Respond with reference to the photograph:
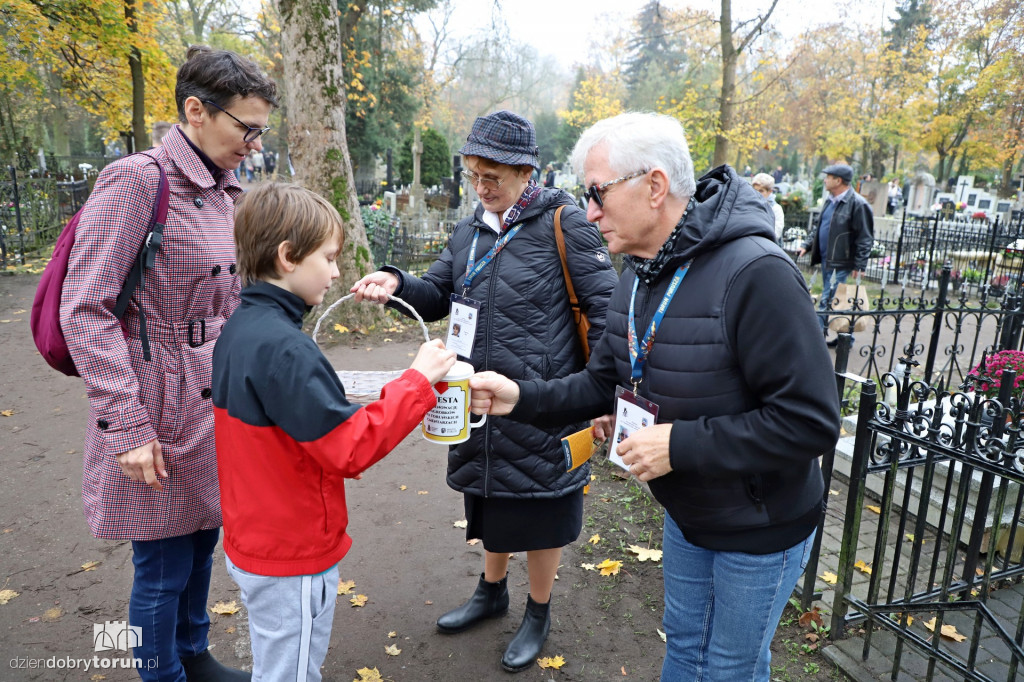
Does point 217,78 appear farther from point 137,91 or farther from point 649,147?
point 137,91

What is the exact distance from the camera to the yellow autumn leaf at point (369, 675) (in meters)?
2.76

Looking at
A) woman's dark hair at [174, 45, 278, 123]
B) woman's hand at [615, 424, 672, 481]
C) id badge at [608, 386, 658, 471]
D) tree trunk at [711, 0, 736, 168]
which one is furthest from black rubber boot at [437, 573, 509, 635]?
tree trunk at [711, 0, 736, 168]

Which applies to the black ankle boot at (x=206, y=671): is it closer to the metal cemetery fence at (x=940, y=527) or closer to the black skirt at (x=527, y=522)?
the black skirt at (x=527, y=522)

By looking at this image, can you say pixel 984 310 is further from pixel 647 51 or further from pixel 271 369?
pixel 647 51

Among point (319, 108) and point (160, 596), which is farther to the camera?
point (319, 108)

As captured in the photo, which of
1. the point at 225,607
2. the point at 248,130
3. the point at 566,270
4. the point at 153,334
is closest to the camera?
the point at 153,334

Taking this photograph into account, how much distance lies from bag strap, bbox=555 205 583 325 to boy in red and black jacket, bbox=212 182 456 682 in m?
0.84

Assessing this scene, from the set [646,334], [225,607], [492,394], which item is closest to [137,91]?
[225,607]

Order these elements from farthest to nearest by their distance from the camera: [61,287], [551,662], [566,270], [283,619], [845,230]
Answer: [845,230] < [551,662] < [566,270] < [61,287] < [283,619]

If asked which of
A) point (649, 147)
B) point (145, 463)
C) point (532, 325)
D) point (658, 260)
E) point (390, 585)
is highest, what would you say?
point (649, 147)

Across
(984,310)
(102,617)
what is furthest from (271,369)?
(984,310)

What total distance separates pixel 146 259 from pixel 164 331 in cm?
24

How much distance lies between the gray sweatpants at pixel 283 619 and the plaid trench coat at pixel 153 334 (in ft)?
1.41

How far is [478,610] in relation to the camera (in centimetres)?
308
